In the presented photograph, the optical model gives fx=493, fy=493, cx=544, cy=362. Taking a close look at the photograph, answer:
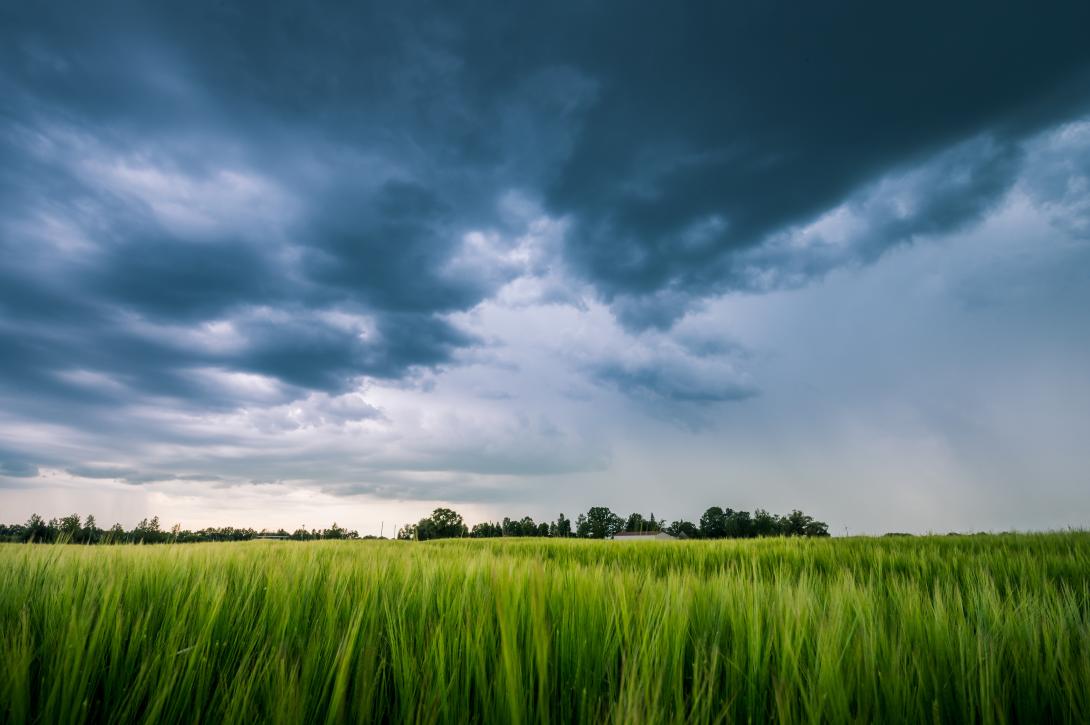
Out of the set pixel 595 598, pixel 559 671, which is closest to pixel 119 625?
pixel 559 671

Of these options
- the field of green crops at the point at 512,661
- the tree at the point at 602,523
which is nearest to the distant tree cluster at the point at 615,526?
the tree at the point at 602,523

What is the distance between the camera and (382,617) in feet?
5.58

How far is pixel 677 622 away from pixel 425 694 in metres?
0.73

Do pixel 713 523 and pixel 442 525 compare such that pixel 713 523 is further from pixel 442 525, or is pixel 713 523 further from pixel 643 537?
pixel 643 537

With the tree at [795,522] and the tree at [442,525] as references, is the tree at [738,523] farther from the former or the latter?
the tree at [442,525]

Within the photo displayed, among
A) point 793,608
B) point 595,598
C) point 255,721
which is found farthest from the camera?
point 595,598

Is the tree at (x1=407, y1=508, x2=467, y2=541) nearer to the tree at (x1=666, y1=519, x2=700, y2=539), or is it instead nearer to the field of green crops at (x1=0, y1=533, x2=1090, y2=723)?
the tree at (x1=666, y1=519, x2=700, y2=539)

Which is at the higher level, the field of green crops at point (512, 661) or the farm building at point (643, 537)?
the field of green crops at point (512, 661)

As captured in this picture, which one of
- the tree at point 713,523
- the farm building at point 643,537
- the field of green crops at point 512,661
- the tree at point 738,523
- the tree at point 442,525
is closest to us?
the field of green crops at point 512,661

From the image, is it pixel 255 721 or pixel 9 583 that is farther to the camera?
pixel 9 583

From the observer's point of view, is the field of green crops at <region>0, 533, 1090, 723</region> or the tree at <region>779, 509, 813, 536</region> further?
the tree at <region>779, 509, 813, 536</region>

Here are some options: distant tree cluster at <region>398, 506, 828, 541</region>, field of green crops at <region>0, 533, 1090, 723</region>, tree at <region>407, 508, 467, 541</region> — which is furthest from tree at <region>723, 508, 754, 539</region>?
field of green crops at <region>0, 533, 1090, 723</region>

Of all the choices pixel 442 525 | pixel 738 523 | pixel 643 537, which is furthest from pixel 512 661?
pixel 738 523

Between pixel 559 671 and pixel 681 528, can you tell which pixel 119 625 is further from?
pixel 681 528
